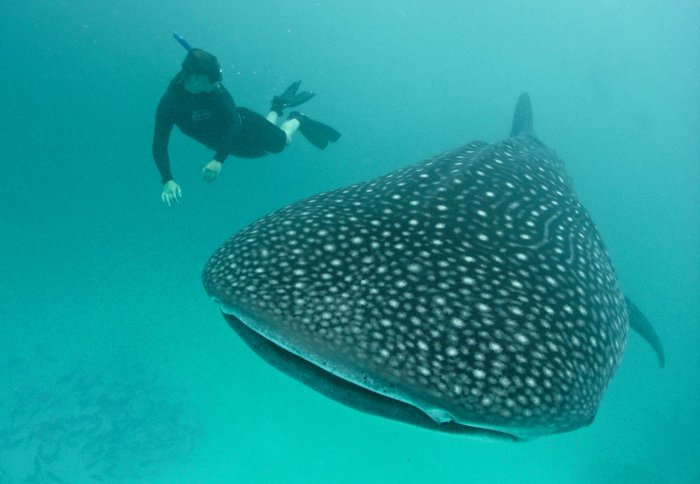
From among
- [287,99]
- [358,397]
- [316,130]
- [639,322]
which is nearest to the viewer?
[358,397]

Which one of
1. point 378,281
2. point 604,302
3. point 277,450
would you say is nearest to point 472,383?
point 378,281

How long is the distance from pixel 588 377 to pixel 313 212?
1982 mm

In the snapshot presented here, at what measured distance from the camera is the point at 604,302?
113 inches

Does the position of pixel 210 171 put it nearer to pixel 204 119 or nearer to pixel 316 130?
pixel 204 119

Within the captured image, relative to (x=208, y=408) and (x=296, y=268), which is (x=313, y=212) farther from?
(x=208, y=408)

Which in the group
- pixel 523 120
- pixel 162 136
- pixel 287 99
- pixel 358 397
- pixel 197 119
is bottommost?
pixel 162 136

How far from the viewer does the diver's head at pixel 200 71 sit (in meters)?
9.07

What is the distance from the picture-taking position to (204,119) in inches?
413

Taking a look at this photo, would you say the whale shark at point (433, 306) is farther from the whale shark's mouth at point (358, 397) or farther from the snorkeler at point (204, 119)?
the snorkeler at point (204, 119)

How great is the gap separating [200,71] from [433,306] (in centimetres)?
866

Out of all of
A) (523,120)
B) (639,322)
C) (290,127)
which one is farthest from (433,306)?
(290,127)

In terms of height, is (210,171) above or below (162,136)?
below

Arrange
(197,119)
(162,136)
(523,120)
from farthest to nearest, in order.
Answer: (197,119)
(162,136)
(523,120)

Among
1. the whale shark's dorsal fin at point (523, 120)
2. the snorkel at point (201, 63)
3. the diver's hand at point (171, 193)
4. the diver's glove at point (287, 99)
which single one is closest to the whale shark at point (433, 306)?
the whale shark's dorsal fin at point (523, 120)
